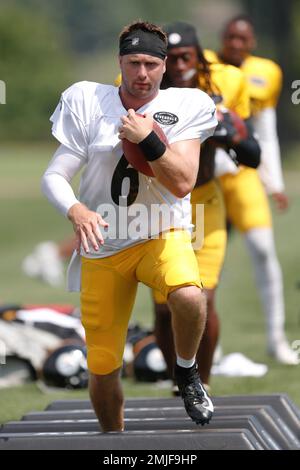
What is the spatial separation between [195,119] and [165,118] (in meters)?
0.13

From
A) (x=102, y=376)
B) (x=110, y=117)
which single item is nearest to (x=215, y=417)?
(x=102, y=376)

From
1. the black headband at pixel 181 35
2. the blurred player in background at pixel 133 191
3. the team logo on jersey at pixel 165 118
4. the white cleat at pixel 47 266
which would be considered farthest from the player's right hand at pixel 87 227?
the white cleat at pixel 47 266

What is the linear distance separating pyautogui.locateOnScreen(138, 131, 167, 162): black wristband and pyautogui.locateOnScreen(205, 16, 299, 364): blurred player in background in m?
2.89

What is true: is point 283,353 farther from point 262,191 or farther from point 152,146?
point 152,146

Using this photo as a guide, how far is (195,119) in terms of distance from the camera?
4.80 m

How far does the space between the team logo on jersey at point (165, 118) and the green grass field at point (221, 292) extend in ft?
7.09

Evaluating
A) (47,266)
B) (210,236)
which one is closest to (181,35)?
(210,236)

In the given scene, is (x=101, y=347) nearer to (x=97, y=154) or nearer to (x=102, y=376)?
(x=102, y=376)

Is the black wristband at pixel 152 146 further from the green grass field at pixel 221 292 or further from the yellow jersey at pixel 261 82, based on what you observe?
the yellow jersey at pixel 261 82

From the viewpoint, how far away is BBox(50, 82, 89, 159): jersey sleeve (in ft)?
15.6

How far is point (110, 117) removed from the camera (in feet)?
15.7

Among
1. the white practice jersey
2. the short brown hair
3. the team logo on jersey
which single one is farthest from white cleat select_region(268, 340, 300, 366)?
the short brown hair

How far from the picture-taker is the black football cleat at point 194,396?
4.78 metres

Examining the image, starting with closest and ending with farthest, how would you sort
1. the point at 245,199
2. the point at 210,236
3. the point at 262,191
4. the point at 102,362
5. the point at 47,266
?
1. the point at 102,362
2. the point at 210,236
3. the point at 245,199
4. the point at 262,191
5. the point at 47,266
